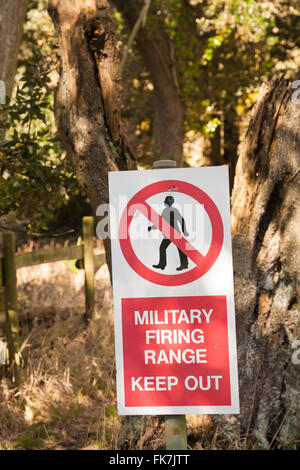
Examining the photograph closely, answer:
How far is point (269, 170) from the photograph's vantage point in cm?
459

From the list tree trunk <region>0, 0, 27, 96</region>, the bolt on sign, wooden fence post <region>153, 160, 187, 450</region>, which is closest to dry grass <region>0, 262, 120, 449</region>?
wooden fence post <region>153, 160, 187, 450</region>

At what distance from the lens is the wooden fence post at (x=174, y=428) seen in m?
2.89

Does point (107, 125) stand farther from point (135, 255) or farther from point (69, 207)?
point (69, 207)

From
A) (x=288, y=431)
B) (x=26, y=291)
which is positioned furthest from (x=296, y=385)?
(x=26, y=291)

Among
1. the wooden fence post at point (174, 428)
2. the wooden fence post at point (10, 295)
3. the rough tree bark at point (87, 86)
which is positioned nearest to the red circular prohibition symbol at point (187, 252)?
the wooden fence post at point (174, 428)

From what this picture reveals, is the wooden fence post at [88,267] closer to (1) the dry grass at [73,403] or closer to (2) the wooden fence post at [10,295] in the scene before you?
(1) the dry grass at [73,403]

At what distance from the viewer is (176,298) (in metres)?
2.83

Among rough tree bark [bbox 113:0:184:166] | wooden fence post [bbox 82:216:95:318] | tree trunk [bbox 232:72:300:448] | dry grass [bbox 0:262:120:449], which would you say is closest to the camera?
tree trunk [bbox 232:72:300:448]

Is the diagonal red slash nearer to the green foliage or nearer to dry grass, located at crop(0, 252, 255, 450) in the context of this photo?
dry grass, located at crop(0, 252, 255, 450)

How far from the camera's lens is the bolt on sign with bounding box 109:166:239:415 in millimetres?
2816

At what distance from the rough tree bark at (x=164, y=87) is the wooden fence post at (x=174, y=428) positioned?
11102mm

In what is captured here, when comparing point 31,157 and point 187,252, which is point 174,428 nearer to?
point 187,252

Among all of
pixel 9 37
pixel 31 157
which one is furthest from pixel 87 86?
pixel 9 37

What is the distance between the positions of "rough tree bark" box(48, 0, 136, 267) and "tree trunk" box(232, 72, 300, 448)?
1039 mm
